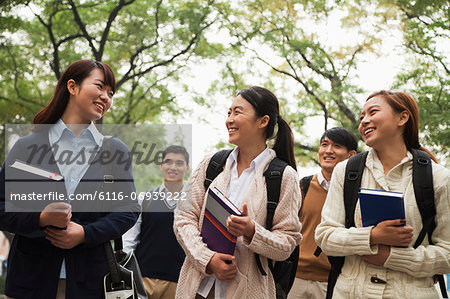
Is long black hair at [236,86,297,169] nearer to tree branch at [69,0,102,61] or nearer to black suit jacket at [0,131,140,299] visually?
black suit jacket at [0,131,140,299]

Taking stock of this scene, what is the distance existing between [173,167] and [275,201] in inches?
103

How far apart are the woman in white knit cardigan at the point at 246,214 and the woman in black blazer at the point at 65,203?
417 millimetres

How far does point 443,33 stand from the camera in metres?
9.61

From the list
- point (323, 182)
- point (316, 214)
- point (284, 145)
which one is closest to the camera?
point (284, 145)

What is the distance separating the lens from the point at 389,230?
7.91 ft

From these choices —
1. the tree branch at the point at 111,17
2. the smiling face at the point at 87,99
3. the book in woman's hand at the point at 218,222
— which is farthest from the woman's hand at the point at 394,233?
the tree branch at the point at 111,17

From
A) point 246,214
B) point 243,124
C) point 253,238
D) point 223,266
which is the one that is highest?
point 243,124

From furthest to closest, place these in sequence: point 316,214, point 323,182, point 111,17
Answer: point 111,17
point 323,182
point 316,214

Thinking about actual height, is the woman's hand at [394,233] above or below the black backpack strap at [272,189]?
below

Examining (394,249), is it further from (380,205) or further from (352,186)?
(352,186)

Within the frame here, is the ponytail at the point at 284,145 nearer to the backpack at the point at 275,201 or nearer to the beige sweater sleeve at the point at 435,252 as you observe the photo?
the backpack at the point at 275,201

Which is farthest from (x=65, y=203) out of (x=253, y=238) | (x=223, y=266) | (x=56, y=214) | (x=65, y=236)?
(x=253, y=238)

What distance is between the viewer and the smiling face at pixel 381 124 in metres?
2.75

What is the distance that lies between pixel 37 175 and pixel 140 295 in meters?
0.97
